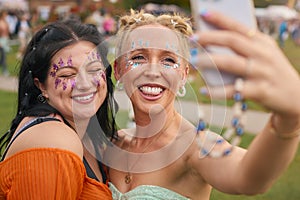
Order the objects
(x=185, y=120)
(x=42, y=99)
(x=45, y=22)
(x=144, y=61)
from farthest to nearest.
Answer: (x=45, y=22) → (x=42, y=99) → (x=185, y=120) → (x=144, y=61)

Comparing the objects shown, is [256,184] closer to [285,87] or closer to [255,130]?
[285,87]

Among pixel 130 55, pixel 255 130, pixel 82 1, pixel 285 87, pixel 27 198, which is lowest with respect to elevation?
pixel 82 1

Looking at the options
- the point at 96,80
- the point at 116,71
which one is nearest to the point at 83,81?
the point at 96,80

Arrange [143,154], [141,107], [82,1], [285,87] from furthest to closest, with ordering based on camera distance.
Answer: [82,1] < [143,154] < [141,107] < [285,87]

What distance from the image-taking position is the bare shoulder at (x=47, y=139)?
2078 millimetres

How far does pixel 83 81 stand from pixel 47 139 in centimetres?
43

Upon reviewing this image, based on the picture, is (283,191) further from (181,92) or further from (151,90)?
(151,90)

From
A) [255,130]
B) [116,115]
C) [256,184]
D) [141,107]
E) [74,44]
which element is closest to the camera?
[256,184]

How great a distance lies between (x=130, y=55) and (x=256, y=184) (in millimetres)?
848

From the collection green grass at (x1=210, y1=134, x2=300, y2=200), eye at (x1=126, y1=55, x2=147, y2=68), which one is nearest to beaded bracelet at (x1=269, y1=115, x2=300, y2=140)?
eye at (x1=126, y1=55, x2=147, y2=68)

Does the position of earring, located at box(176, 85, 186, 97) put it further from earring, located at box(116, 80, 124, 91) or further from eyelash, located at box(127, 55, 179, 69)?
earring, located at box(116, 80, 124, 91)

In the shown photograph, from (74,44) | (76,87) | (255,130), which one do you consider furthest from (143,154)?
(255,130)

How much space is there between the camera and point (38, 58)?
2.51m

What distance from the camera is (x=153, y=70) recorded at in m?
2.08
